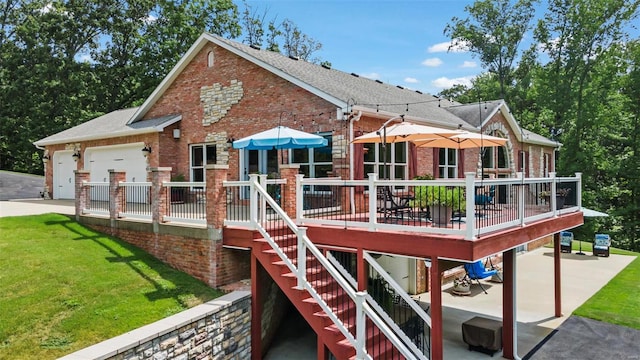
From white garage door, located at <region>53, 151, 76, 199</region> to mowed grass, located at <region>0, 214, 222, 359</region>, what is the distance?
10.1 metres

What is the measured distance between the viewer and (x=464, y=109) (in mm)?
19609

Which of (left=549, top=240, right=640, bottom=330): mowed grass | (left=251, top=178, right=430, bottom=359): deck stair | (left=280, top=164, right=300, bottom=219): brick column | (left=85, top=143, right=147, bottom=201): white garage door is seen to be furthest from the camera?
(left=85, top=143, right=147, bottom=201): white garage door

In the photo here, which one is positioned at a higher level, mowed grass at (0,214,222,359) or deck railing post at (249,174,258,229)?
deck railing post at (249,174,258,229)

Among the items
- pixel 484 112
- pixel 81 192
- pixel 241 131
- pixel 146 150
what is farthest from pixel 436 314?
pixel 484 112

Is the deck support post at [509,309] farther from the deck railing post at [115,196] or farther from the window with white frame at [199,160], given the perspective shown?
the window with white frame at [199,160]

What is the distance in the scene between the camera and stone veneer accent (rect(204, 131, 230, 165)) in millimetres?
14422

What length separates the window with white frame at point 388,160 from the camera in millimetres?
12555

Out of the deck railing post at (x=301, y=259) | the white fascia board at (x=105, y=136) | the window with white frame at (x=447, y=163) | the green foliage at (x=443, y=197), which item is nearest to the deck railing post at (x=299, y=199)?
the deck railing post at (x=301, y=259)

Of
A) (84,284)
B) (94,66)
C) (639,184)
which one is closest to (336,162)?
(84,284)

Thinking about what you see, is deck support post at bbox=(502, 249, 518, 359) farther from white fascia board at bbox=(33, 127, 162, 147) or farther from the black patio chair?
white fascia board at bbox=(33, 127, 162, 147)

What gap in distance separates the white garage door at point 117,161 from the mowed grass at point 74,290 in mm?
5915

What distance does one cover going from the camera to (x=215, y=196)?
30.7ft

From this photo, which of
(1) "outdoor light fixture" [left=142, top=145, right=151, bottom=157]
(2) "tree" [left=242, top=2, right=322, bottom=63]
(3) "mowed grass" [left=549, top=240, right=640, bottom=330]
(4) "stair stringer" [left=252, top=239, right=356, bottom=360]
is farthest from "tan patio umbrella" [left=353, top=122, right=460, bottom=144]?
(2) "tree" [left=242, top=2, right=322, bottom=63]

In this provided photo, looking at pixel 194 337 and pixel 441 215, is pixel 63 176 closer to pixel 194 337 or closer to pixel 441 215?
pixel 194 337
